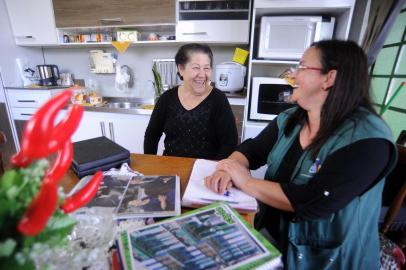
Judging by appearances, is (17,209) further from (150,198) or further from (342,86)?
(342,86)

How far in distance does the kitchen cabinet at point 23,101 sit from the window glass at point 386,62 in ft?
10.7

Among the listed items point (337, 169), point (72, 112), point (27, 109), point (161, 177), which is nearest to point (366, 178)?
point (337, 169)

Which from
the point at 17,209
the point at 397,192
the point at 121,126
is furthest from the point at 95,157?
the point at 121,126

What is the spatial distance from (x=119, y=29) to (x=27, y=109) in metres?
1.45

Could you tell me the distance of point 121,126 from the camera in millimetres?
2496

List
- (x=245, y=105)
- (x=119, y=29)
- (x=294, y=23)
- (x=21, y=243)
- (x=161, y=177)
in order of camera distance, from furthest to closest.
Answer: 1. (x=119, y=29)
2. (x=245, y=105)
3. (x=294, y=23)
4. (x=161, y=177)
5. (x=21, y=243)

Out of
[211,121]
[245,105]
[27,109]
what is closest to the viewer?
[211,121]

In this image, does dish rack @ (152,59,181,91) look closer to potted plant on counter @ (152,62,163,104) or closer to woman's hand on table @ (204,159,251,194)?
potted plant on counter @ (152,62,163,104)

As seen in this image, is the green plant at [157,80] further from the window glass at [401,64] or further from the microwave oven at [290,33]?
the window glass at [401,64]

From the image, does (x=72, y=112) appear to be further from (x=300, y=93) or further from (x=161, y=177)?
(x=300, y=93)

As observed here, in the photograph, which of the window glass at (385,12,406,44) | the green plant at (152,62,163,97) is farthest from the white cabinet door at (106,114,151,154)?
the window glass at (385,12,406,44)

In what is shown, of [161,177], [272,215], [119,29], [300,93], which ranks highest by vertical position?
[119,29]

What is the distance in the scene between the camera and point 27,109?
2.70 metres

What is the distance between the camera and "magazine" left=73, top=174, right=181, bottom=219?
0.64m
